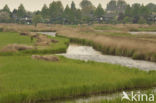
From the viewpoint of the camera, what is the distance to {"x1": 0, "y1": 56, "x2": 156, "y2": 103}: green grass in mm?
17480

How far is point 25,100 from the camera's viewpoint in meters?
16.5

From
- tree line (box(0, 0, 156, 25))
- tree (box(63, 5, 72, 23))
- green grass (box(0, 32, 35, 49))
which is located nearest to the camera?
green grass (box(0, 32, 35, 49))

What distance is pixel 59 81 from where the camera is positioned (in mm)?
20312

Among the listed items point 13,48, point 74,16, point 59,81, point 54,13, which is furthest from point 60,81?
point 54,13

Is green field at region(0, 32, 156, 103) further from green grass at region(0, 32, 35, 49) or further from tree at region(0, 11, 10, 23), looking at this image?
tree at region(0, 11, 10, 23)

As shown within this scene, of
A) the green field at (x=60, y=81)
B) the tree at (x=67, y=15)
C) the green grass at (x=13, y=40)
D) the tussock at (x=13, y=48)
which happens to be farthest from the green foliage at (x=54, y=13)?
the green field at (x=60, y=81)

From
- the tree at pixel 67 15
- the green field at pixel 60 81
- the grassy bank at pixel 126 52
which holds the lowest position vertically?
the grassy bank at pixel 126 52

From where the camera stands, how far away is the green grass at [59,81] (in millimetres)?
17480

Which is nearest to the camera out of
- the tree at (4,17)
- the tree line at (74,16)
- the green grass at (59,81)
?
the green grass at (59,81)

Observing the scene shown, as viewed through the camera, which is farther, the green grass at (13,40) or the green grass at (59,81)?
the green grass at (13,40)

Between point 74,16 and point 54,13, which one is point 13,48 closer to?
point 74,16

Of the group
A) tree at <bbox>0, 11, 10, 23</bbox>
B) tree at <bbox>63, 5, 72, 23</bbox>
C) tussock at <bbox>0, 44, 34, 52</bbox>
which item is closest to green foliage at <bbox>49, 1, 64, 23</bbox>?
tree at <bbox>63, 5, 72, 23</bbox>

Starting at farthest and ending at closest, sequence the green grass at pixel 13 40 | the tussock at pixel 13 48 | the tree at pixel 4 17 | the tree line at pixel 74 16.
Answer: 1. the tree at pixel 4 17
2. the tree line at pixel 74 16
3. the green grass at pixel 13 40
4. the tussock at pixel 13 48

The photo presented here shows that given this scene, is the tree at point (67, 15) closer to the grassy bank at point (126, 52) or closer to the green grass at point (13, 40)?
the green grass at point (13, 40)
